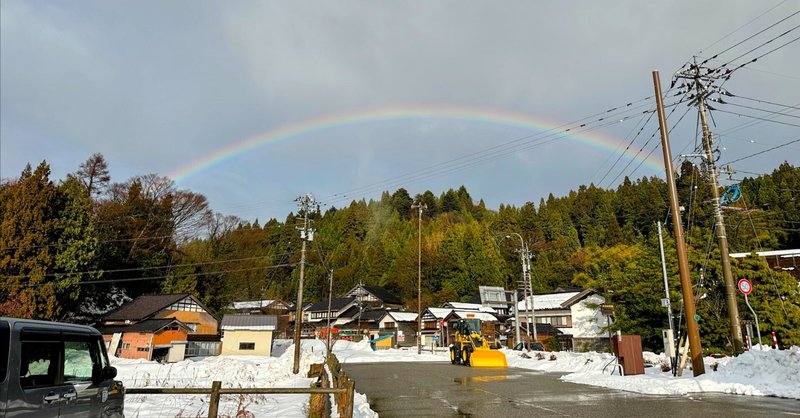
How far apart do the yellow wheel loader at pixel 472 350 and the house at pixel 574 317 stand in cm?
2100

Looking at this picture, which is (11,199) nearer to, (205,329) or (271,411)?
(205,329)

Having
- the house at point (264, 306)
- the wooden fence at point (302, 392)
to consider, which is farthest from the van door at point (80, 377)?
the house at point (264, 306)

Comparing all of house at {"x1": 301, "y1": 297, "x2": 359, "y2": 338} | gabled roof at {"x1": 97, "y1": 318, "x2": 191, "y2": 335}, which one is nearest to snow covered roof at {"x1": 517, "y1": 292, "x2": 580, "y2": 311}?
house at {"x1": 301, "y1": 297, "x2": 359, "y2": 338}

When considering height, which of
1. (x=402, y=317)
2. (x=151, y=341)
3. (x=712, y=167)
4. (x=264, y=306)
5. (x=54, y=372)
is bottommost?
(x=151, y=341)

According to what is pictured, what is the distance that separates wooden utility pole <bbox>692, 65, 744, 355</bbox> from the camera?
16.6m

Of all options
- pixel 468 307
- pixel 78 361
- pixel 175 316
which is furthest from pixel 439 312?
pixel 78 361

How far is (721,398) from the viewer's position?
11727mm

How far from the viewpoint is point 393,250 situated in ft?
292

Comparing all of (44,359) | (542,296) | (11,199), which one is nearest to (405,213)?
(542,296)

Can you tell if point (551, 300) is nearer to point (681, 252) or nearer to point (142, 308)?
point (681, 252)

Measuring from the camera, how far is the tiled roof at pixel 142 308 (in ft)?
135

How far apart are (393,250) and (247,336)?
49698mm

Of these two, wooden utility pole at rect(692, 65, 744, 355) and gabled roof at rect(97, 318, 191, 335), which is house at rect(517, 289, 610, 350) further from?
gabled roof at rect(97, 318, 191, 335)

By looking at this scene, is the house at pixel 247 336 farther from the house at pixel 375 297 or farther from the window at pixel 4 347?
the window at pixel 4 347
